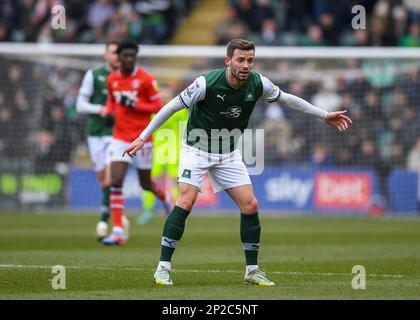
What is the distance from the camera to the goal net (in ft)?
70.8

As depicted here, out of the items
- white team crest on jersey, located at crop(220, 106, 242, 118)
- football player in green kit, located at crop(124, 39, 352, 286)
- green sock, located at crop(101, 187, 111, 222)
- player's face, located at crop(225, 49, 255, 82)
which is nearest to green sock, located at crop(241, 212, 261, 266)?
football player in green kit, located at crop(124, 39, 352, 286)

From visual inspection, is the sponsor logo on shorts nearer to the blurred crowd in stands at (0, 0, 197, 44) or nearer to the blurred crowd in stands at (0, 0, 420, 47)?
the blurred crowd in stands at (0, 0, 420, 47)

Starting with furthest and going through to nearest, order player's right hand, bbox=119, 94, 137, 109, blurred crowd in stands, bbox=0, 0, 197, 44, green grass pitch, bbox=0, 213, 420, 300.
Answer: blurred crowd in stands, bbox=0, 0, 197, 44 < player's right hand, bbox=119, 94, 137, 109 < green grass pitch, bbox=0, 213, 420, 300

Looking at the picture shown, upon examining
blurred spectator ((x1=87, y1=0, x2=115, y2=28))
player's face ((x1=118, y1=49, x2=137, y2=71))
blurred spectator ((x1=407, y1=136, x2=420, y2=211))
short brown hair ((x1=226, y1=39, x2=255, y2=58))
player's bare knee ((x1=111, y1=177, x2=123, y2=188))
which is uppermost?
blurred spectator ((x1=87, y1=0, x2=115, y2=28))

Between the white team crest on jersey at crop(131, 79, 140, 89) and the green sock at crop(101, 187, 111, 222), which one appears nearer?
the white team crest on jersey at crop(131, 79, 140, 89)

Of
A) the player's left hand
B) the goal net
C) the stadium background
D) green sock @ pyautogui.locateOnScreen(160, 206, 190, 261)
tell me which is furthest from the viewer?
the goal net

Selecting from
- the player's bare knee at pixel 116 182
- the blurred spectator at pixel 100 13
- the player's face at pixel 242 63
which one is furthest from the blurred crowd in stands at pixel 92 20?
the player's face at pixel 242 63

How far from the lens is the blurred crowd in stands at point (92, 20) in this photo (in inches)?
1041

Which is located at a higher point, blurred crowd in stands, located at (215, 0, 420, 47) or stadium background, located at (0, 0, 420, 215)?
blurred crowd in stands, located at (215, 0, 420, 47)

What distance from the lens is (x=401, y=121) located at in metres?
22.1

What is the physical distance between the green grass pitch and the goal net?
269 centimetres

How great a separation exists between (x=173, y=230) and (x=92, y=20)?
1901 cm

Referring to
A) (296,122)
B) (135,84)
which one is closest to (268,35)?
(296,122)

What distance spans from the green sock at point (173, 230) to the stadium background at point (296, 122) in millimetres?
11149
